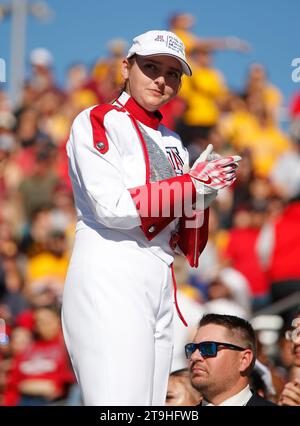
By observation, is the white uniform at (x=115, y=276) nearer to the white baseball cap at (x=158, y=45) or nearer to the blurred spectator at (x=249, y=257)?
the white baseball cap at (x=158, y=45)

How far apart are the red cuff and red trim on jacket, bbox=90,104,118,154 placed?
20 cm

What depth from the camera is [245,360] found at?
442 centimetres

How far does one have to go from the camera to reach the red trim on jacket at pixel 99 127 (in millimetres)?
3701

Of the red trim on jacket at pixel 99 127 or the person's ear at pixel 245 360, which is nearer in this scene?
the red trim on jacket at pixel 99 127

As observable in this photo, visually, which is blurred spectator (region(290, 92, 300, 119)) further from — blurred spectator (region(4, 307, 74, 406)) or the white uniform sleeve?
the white uniform sleeve

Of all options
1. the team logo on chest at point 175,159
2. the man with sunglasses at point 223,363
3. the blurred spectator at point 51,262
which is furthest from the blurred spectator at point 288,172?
the team logo on chest at point 175,159

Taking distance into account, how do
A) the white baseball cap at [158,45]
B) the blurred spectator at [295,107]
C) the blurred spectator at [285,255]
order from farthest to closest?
the blurred spectator at [295,107] < the blurred spectator at [285,255] < the white baseball cap at [158,45]

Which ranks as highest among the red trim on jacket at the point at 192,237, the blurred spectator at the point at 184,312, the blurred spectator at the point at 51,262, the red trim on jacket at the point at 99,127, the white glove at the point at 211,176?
the red trim on jacket at the point at 99,127

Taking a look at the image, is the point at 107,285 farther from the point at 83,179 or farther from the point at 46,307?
the point at 46,307

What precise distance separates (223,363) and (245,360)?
0.11m

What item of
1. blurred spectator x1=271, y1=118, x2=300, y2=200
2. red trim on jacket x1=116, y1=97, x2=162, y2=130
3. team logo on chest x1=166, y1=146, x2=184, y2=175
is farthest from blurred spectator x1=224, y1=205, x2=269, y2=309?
red trim on jacket x1=116, y1=97, x2=162, y2=130

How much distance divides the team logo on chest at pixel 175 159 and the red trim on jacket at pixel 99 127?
1.06 ft

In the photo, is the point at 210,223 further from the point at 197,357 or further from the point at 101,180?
the point at 101,180

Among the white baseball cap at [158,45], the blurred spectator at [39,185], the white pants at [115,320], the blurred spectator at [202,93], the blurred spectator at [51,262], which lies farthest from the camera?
the blurred spectator at [202,93]
